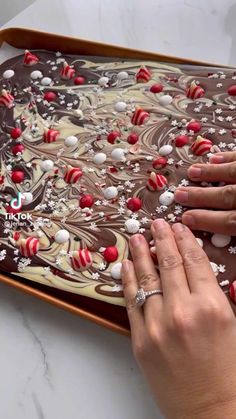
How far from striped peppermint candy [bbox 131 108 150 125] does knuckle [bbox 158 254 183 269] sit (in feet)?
1.03

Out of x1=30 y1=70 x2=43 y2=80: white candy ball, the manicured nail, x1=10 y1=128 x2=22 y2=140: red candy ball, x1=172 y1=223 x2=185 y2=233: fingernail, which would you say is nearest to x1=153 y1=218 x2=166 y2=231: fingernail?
x1=172 y1=223 x2=185 y2=233: fingernail

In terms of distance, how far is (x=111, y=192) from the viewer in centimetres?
78

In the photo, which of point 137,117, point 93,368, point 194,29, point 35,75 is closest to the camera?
point 93,368

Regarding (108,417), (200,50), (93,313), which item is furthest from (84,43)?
(108,417)

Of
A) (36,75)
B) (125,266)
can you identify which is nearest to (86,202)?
(125,266)

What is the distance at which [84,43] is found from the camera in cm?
104

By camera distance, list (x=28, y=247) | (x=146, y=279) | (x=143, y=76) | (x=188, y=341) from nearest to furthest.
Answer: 1. (x=188, y=341)
2. (x=146, y=279)
3. (x=28, y=247)
4. (x=143, y=76)

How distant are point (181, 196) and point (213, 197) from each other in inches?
2.0

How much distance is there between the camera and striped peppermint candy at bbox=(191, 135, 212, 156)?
788mm

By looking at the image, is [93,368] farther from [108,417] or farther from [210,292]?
[210,292]

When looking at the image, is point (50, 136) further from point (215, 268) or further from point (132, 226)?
point (215, 268)

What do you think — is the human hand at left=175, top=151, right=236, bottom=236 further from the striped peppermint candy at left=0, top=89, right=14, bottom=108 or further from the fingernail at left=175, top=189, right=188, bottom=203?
the striped peppermint candy at left=0, top=89, right=14, bottom=108

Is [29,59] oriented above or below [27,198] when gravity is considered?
above

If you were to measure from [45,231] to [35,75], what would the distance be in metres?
0.39
